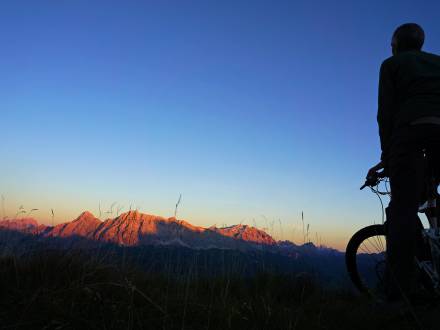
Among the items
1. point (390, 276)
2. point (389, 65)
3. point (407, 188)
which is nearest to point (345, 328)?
point (390, 276)

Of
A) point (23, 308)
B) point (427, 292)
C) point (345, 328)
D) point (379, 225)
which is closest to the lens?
point (23, 308)

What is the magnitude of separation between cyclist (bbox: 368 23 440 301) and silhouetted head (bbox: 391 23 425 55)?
0.27 metres

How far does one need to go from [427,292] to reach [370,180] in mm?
1337

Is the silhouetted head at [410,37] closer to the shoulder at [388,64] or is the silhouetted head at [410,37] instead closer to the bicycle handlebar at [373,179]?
the shoulder at [388,64]

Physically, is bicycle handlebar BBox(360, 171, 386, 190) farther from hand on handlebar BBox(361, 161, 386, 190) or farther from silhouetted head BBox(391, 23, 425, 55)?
silhouetted head BBox(391, 23, 425, 55)

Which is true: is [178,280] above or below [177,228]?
below

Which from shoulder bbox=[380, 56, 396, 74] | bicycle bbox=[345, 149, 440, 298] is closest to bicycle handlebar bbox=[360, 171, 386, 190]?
bicycle bbox=[345, 149, 440, 298]

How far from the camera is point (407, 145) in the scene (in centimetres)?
321

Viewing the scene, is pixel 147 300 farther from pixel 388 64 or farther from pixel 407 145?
pixel 388 64

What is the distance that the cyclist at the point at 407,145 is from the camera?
3.16m

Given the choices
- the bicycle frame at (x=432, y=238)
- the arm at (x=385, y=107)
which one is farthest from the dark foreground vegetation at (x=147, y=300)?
the arm at (x=385, y=107)

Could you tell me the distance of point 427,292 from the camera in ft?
11.0

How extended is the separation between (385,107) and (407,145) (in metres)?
0.49

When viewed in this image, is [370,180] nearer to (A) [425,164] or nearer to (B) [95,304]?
(A) [425,164]
